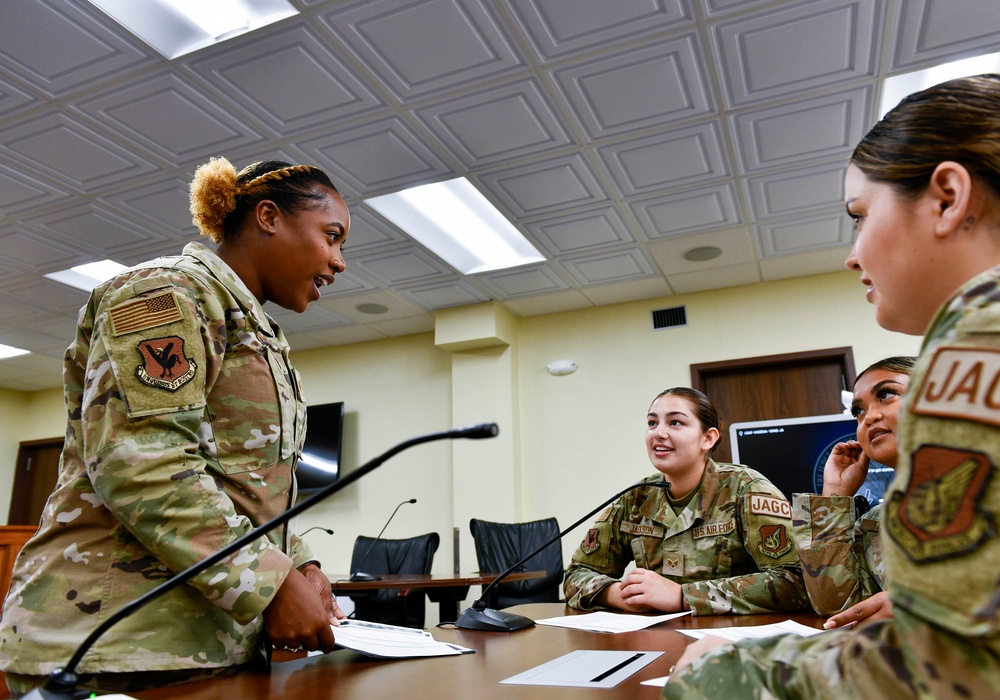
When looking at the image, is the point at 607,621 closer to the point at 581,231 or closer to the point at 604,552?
the point at 604,552

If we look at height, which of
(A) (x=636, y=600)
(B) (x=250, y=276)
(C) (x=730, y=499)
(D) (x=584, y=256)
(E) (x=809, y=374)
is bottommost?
(A) (x=636, y=600)

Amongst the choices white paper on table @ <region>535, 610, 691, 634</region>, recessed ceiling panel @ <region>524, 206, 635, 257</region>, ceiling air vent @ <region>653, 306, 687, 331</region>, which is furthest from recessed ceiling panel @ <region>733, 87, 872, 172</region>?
white paper on table @ <region>535, 610, 691, 634</region>

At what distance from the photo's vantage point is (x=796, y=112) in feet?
10.6

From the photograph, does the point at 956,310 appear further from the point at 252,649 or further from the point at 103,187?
the point at 103,187

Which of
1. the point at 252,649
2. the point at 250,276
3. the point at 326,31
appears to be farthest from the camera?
the point at 326,31

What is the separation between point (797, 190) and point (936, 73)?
974mm

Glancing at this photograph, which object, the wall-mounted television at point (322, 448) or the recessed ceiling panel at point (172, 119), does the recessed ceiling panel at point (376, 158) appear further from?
the wall-mounted television at point (322, 448)

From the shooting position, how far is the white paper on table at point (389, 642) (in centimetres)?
98

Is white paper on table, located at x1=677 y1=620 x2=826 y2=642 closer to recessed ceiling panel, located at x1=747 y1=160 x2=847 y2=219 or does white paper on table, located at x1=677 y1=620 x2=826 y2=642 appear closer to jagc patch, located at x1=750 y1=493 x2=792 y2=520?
jagc patch, located at x1=750 y1=493 x2=792 y2=520

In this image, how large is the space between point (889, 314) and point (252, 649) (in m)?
0.94

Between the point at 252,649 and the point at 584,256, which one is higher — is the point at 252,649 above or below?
below

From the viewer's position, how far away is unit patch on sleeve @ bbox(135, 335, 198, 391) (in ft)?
3.08

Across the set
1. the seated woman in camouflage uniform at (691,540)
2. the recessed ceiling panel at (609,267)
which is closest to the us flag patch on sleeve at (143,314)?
the seated woman in camouflage uniform at (691,540)

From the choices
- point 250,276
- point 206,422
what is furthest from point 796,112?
point 206,422
